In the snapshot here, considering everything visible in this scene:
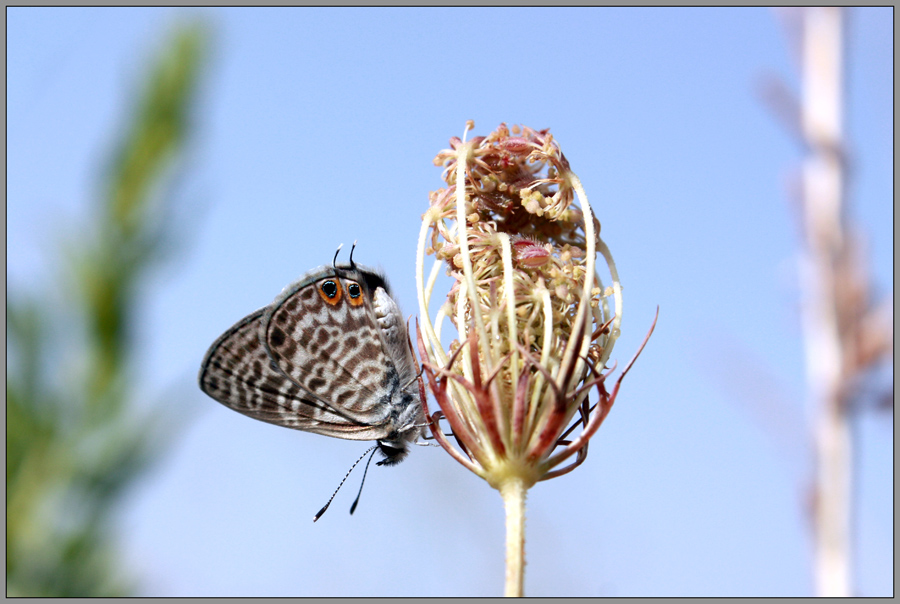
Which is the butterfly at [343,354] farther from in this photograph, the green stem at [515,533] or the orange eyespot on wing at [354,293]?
the green stem at [515,533]

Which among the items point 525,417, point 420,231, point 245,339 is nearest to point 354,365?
point 245,339

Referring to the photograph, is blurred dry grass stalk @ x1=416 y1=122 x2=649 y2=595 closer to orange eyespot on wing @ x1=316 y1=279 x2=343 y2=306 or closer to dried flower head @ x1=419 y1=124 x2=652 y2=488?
dried flower head @ x1=419 y1=124 x2=652 y2=488

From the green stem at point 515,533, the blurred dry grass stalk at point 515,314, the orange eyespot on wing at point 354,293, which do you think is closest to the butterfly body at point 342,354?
the orange eyespot on wing at point 354,293

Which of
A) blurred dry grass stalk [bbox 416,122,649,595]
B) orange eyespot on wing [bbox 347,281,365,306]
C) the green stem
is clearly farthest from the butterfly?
the green stem

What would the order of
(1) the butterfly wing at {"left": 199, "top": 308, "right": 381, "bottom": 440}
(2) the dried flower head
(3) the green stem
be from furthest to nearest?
(1) the butterfly wing at {"left": 199, "top": 308, "right": 381, "bottom": 440} < (2) the dried flower head < (3) the green stem

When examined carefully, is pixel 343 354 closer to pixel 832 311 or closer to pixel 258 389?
pixel 258 389

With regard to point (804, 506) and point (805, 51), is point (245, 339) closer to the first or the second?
point (804, 506)
